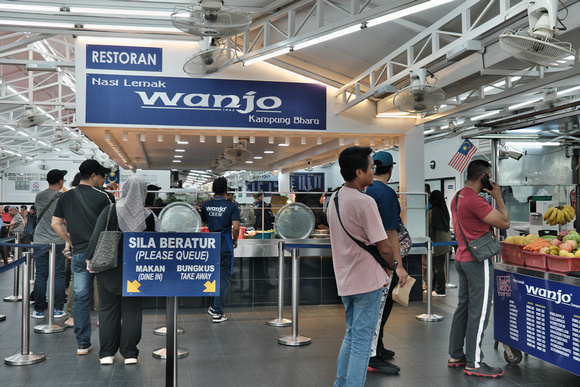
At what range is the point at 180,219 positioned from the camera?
635 centimetres

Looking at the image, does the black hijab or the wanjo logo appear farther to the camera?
the black hijab

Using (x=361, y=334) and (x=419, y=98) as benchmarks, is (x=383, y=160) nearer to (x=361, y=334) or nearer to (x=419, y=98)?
(x=361, y=334)

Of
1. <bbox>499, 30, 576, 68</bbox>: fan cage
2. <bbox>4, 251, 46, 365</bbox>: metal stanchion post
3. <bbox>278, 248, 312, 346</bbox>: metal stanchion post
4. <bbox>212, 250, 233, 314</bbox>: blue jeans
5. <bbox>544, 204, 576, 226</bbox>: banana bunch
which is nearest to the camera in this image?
<bbox>499, 30, 576, 68</bbox>: fan cage

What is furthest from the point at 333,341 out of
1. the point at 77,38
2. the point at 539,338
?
the point at 77,38

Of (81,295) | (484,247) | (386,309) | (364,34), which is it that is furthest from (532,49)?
(81,295)

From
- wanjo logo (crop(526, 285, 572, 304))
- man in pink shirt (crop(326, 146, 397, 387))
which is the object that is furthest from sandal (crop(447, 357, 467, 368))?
man in pink shirt (crop(326, 146, 397, 387))

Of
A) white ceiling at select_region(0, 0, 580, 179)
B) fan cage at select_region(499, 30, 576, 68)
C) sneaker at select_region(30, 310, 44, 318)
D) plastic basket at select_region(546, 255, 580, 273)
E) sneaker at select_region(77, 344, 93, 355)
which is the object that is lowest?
sneaker at select_region(30, 310, 44, 318)

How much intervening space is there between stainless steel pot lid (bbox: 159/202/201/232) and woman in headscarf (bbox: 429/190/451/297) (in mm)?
3892

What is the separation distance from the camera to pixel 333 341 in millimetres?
5250

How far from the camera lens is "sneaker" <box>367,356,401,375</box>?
4191 millimetres

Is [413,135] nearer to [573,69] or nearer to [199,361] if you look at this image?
[573,69]

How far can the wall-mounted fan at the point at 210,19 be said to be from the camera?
4.42m

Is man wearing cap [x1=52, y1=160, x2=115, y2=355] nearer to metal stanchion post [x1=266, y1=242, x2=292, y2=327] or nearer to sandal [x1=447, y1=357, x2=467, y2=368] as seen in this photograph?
metal stanchion post [x1=266, y1=242, x2=292, y2=327]

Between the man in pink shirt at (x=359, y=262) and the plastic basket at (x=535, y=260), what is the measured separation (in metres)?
1.62
